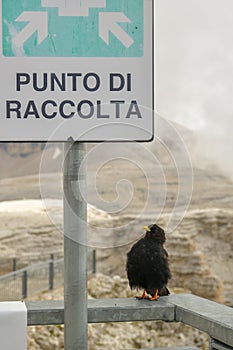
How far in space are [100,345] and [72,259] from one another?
16.8 feet

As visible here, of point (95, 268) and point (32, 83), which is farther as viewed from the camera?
point (95, 268)

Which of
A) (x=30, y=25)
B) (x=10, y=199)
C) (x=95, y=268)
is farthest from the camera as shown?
(x=10, y=199)

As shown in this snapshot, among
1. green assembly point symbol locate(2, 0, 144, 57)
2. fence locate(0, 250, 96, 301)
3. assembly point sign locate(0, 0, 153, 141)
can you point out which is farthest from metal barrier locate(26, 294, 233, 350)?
fence locate(0, 250, 96, 301)

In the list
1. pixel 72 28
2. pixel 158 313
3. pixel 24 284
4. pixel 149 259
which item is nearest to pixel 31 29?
pixel 72 28

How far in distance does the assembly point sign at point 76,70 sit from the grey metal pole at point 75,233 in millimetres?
38

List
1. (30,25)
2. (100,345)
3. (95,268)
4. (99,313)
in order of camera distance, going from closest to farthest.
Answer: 1. (30,25)
2. (99,313)
3. (100,345)
4. (95,268)

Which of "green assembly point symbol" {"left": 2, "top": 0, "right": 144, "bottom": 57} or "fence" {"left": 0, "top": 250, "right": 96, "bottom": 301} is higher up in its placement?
"green assembly point symbol" {"left": 2, "top": 0, "right": 144, "bottom": 57}

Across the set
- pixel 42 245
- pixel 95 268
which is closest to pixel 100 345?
pixel 95 268

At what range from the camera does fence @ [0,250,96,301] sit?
5.95 m

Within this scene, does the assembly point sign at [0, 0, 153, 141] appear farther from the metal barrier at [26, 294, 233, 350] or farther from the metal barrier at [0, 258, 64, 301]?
the metal barrier at [0, 258, 64, 301]

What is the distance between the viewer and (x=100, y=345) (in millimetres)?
6168

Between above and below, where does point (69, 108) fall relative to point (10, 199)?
above

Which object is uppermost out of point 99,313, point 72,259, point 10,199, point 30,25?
point 30,25

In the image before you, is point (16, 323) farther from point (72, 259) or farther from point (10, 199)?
point (10, 199)
